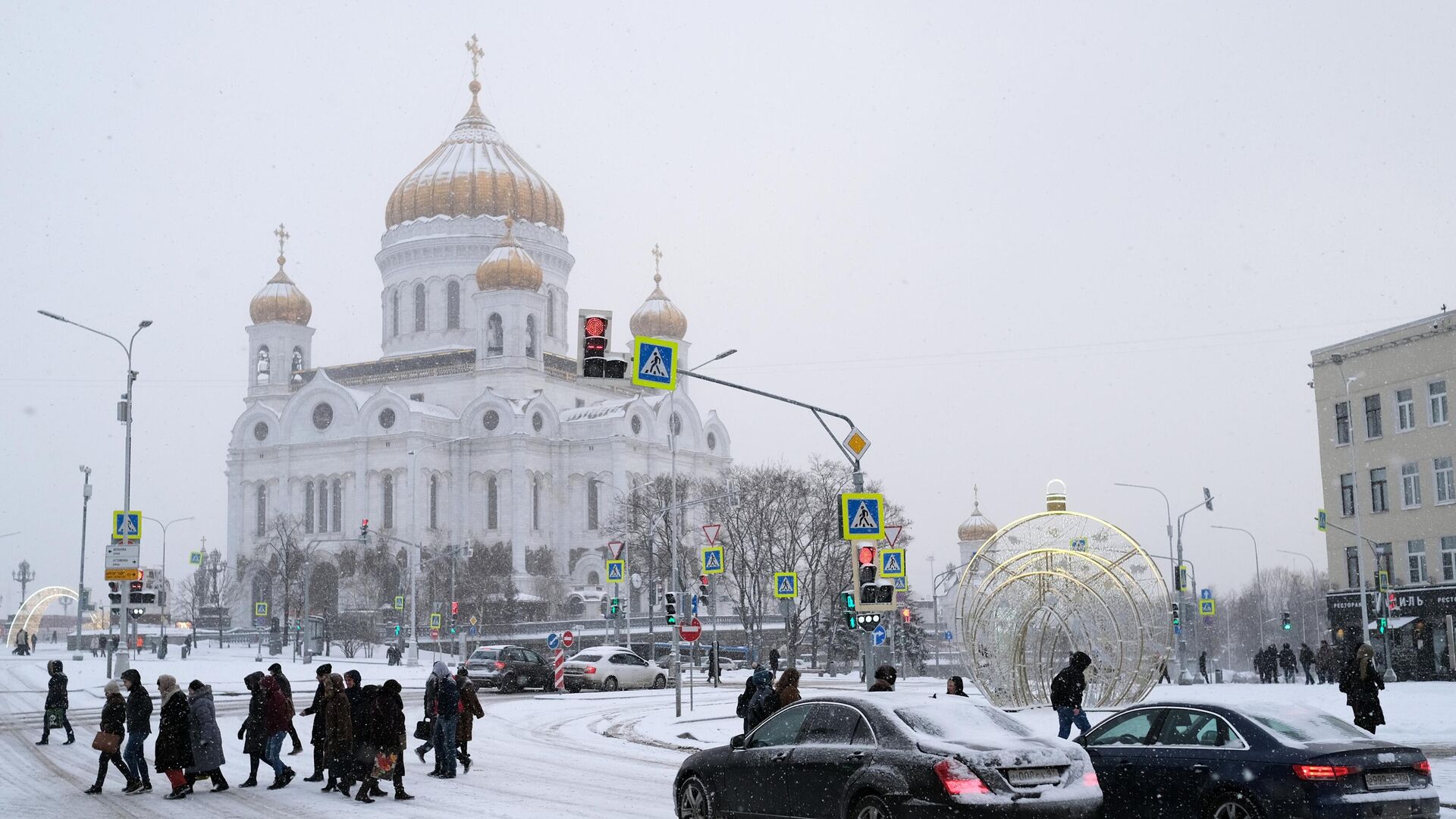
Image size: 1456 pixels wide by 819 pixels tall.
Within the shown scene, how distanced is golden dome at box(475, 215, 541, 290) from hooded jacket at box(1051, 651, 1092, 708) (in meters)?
79.7

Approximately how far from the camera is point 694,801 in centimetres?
1367

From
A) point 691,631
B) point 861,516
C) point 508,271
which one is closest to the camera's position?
point 861,516

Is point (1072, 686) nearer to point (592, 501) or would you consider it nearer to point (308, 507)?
point (592, 501)

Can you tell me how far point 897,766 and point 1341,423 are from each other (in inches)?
1777

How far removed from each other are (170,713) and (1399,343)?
1661 inches

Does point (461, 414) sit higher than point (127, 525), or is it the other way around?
point (461, 414)

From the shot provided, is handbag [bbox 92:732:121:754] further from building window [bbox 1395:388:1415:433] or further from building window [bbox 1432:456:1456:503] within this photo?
building window [bbox 1395:388:1415:433]

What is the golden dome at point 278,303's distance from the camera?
4048 inches

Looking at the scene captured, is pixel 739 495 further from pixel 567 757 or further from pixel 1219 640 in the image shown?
pixel 1219 640

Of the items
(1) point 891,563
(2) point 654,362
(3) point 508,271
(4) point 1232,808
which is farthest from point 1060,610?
(3) point 508,271

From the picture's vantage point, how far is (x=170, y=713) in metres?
17.5

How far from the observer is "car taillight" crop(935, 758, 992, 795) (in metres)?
10.9

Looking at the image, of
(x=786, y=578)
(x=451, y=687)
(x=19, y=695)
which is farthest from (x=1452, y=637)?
(x=19, y=695)

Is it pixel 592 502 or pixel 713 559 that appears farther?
pixel 592 502
